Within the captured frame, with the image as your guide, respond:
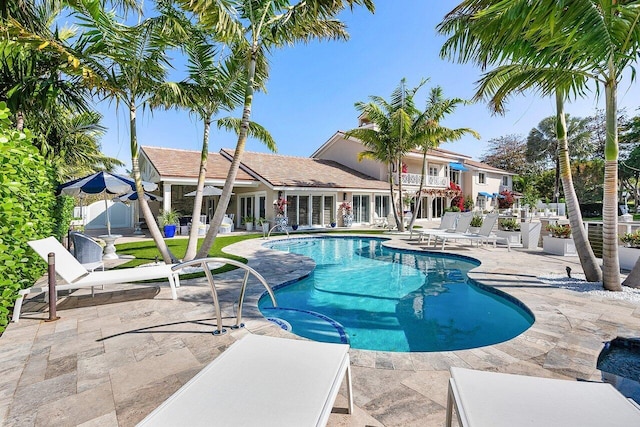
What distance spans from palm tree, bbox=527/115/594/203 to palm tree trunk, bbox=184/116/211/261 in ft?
147

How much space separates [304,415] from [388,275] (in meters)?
8.38

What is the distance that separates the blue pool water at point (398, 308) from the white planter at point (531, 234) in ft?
13.7

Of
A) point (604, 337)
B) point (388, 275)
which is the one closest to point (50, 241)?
point (388, 275)

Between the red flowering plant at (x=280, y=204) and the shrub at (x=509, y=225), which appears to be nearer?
the shrub at (x=509, y=225)

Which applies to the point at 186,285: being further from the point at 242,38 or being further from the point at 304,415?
the point at 242,38

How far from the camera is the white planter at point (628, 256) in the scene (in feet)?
28.8

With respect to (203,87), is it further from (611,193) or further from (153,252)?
(611,193)

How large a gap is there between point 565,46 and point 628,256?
26.3 feet

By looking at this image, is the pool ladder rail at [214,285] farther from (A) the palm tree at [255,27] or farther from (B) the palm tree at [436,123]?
(B) the palm tree at [436,123]

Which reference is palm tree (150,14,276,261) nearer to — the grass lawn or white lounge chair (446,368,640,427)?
the grass lawn

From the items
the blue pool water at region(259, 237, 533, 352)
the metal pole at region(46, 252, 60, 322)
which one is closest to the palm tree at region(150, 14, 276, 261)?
the metal pole at region(46, 252, 60, 322)

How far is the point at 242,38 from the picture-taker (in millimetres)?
8547

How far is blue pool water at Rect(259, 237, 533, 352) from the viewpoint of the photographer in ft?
17.9

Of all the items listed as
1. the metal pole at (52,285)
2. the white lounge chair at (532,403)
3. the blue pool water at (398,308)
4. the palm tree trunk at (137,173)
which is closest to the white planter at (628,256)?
the blue pool water at (398,308)
